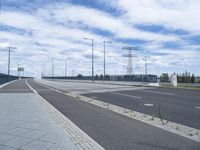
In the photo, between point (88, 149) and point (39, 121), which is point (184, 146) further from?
point (39, 121)

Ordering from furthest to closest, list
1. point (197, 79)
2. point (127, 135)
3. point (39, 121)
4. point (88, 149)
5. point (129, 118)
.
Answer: point (197, 79), point (129, 118), point (39, 121), point (127, 135), point (88, 149)

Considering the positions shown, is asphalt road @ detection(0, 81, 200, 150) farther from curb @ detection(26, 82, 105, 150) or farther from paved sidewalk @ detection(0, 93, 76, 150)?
paved sidewalk @ detection(0, 93, 76, 150)

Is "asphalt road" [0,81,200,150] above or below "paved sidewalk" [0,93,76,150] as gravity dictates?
below

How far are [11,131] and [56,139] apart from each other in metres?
1.65

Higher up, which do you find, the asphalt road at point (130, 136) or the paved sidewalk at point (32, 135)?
the paved sidewalk at point (32, 135)

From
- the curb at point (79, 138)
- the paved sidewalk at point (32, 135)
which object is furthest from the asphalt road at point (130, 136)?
the paved sidewalk at point (32, 135)

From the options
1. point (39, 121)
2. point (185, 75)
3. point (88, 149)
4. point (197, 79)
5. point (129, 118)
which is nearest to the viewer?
point (88, 149)

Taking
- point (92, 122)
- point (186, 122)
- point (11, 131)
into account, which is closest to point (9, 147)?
point (11, 131)

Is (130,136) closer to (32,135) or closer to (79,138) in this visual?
(79,138)

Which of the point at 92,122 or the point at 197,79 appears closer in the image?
the point at 92,122

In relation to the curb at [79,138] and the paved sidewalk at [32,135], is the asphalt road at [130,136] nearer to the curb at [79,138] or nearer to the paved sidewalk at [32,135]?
the curb at [79,138]

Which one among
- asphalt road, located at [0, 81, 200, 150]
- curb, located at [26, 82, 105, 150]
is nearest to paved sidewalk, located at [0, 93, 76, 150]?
curb, located at [26, 82, 105, 150]

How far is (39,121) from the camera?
29.6 feet

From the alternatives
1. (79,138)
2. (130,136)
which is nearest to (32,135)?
(79,138)
